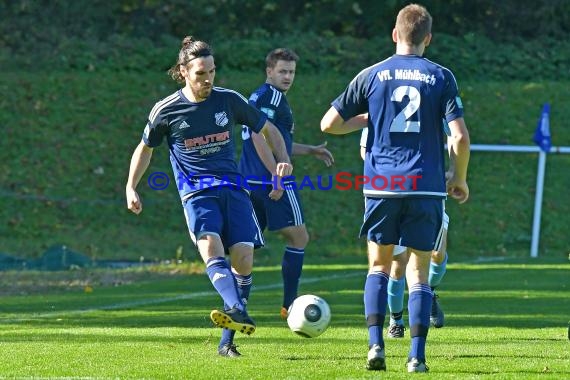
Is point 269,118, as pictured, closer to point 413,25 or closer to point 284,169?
point 284,169

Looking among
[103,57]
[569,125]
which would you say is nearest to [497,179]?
[569,125]

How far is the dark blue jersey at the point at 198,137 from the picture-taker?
8.58m

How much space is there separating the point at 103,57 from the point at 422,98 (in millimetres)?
18863

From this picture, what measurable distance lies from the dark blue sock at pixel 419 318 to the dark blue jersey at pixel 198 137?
157 centimetres

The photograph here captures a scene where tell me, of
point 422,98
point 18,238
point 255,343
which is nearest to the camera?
point 422,98

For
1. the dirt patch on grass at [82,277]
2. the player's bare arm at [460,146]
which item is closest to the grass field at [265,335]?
the dirt patch on grass at [82,277]

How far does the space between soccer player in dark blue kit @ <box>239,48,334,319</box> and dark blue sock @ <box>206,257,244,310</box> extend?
282 cm

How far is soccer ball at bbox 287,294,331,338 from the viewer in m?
8.41

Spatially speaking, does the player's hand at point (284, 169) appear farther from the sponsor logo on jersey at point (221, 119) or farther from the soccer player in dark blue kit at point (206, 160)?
the sponsor logo on jersey at point (221, 119)

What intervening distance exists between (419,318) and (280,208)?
12.5ft

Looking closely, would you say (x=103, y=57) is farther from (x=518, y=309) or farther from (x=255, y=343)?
(x=255, y=343)

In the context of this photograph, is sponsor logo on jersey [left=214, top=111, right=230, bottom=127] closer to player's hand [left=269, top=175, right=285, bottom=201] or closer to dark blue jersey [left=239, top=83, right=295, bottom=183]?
player's hand [left=269, top=175, right=285, bottom=201]

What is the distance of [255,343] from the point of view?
936cm

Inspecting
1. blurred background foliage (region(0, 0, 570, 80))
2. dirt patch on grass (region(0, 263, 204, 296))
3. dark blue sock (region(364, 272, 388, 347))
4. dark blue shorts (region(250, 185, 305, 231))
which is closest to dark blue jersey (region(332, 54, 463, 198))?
dark blue sock (region(364, 272, 388, 347))
